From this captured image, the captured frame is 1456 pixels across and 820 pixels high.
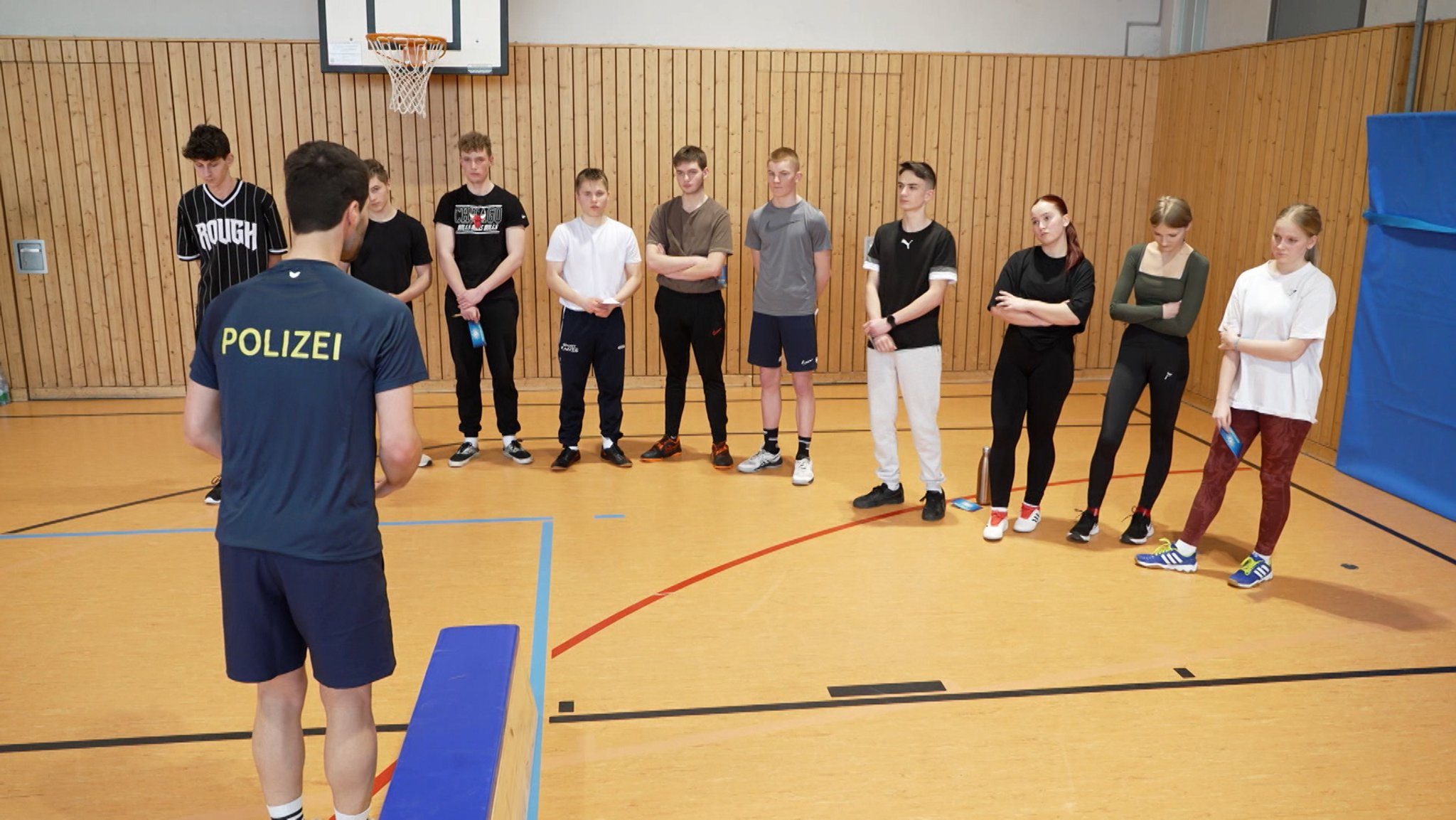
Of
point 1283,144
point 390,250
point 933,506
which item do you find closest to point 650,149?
point 390,250

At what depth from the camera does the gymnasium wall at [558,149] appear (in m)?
8.23

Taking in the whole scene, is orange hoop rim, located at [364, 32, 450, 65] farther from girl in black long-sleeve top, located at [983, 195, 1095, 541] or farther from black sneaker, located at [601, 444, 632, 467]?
girl in black long-sleeve top, located at [983, 195, 1095, 541]

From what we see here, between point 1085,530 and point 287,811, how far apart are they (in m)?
3.95

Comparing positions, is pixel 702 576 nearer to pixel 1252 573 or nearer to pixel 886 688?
pixel 886 688

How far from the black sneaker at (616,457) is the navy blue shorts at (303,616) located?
4.09 meters

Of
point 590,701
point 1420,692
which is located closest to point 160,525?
point 590,701

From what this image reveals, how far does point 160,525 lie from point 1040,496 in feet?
14.6

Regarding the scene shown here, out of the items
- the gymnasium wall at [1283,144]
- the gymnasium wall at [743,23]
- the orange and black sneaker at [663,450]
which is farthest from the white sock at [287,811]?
the gymnasium wall at [743,23]

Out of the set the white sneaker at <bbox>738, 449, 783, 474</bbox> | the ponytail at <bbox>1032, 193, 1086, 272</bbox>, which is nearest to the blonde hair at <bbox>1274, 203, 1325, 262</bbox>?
the ponytail at <bbox>1032, 193, 1086, 272</bbox>

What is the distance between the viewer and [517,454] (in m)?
6.82

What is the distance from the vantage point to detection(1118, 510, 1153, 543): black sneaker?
5441mm

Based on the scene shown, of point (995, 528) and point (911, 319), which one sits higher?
point (911, 319)

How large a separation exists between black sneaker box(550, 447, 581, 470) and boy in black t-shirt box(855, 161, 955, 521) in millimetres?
1914

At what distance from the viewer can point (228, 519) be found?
2.54 metres
